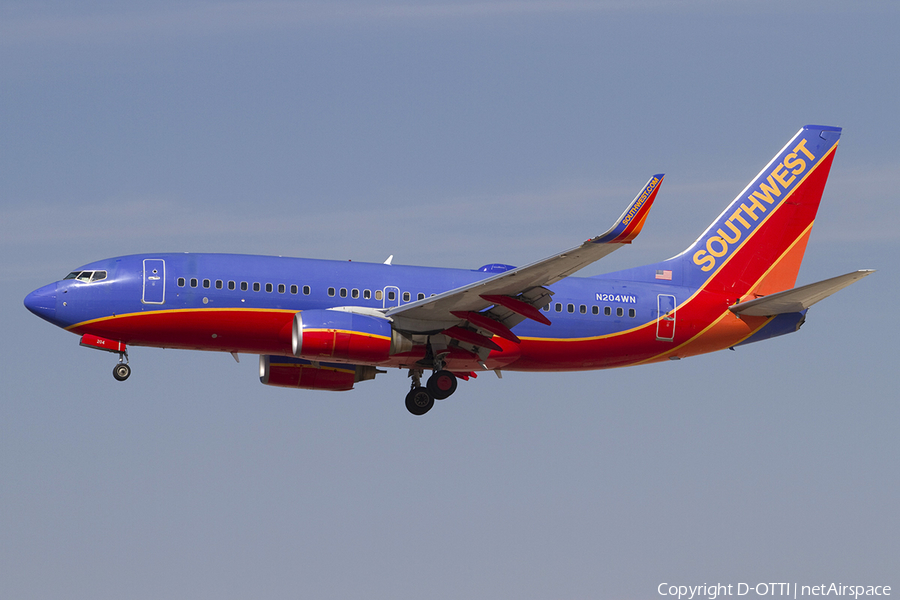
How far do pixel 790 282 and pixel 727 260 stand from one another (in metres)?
2.83

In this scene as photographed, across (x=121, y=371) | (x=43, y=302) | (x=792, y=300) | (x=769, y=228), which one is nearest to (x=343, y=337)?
(x=121, y=371)

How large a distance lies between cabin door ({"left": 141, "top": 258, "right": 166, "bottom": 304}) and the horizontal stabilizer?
20598 millimetres

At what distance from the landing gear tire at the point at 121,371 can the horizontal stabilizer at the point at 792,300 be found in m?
21.9

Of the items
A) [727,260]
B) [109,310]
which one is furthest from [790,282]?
[109,310]

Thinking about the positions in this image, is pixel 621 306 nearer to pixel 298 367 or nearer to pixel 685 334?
pixel 685 334

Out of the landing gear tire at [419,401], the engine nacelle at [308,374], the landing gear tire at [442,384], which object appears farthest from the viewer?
the engine nacelle at [308,374]

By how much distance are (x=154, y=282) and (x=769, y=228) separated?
78.0 feet

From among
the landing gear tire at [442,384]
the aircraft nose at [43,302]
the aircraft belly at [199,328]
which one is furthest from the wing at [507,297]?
the aircraft nose at [43,302]

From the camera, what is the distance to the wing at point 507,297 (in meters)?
34.8

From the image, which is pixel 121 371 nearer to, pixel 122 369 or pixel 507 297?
pixel 122 369

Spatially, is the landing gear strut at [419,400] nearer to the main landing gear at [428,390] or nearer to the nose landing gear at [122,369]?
the main landing gear at [428,390]

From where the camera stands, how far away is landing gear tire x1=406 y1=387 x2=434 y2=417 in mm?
44125

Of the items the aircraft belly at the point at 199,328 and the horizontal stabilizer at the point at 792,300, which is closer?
the aircraft belly at the point at 199,328

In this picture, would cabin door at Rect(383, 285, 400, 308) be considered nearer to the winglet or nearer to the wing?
the wing
